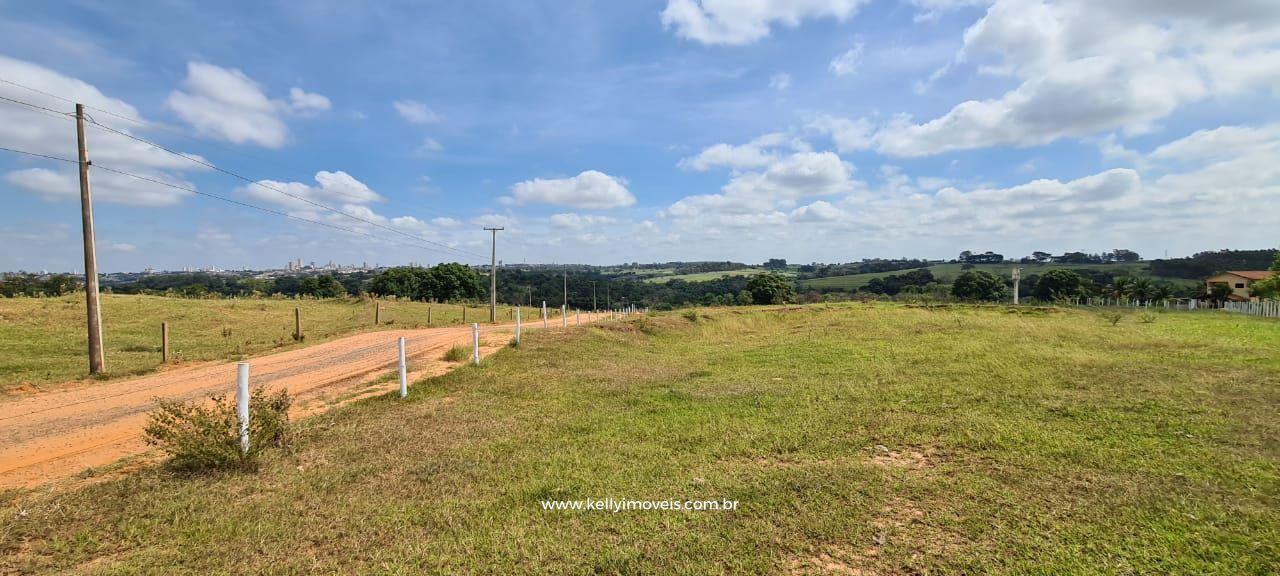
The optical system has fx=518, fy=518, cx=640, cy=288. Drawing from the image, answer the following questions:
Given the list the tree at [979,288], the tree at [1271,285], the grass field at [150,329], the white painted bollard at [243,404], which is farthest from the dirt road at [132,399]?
the tree at [1271,285]

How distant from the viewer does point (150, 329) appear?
23297 mm

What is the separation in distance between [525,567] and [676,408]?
16.8ft

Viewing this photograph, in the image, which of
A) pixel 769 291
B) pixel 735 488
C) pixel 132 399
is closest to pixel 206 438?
pixel 735 488

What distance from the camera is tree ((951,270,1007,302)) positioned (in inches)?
2122

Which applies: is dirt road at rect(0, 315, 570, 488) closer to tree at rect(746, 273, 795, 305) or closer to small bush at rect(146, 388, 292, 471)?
small bush at rect(146, 388, 292, 471)

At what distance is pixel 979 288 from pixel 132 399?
65.6m

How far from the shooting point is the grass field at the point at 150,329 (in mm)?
14398

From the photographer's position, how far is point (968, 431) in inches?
275

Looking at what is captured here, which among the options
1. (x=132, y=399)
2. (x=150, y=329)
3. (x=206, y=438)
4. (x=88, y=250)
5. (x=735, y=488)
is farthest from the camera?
(x=150, y=329)

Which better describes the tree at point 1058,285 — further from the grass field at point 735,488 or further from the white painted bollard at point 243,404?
the white painted bollard at point 243,404

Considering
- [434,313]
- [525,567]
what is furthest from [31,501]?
[434,313]

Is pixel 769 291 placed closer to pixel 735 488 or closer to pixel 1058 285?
pixel 1058 285

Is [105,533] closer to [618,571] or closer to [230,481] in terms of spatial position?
[230,481]

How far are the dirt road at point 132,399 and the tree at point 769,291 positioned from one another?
44.9 meters
